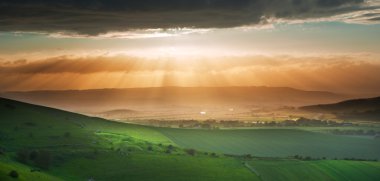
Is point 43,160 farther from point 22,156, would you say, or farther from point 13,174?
point 13,174

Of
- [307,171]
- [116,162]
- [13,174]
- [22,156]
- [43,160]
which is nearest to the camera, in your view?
[13,174]

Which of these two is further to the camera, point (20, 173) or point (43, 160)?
point (43, 160)

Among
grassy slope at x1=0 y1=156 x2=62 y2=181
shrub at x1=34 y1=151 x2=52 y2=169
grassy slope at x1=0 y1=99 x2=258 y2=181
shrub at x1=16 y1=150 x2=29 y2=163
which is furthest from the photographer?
grassy slope at x1=0 y1=99 x2=258 y2=181

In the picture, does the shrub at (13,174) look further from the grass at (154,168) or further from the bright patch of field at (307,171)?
the bright patch of field at (307,171)

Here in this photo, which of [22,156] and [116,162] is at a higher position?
[116,162]

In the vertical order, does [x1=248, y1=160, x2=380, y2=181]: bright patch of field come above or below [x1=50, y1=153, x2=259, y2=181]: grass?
above

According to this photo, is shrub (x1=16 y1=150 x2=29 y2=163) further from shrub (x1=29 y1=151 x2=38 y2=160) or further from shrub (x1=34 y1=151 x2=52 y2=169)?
shrub (x1=34 y1=151 x2=52 y2=169)

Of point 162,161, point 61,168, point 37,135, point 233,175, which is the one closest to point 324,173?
point 233,175

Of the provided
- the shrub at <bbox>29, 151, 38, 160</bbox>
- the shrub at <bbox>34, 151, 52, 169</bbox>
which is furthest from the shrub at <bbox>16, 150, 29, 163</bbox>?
the shrub at <bbox>34, 151, 52, 169</bbox>

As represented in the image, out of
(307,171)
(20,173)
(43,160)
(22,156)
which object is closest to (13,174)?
(20,173)
